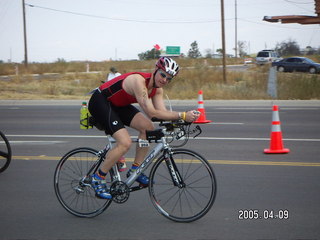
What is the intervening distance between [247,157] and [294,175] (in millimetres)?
A: 1562

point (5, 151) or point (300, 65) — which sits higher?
point (300, 65)

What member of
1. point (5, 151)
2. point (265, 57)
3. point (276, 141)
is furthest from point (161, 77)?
point (265, 57)

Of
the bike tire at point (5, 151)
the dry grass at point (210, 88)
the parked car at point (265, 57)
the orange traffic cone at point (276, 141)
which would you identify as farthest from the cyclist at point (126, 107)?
the parked car at point (265, 57)

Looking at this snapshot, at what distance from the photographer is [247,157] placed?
9109 millimetres

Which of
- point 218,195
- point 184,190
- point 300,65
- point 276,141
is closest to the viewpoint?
point 184,190

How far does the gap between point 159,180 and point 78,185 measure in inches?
37.0

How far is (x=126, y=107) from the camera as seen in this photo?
568cm

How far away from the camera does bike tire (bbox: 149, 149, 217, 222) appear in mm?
5211

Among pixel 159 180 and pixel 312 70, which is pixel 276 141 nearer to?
pixel 159 180

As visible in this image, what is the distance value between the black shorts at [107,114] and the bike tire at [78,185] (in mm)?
375

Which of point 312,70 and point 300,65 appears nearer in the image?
point 312,70

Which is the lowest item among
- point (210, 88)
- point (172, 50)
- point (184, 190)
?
point (184, 190)

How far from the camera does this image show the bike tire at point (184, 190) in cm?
521

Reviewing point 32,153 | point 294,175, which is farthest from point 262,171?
point 32,153
